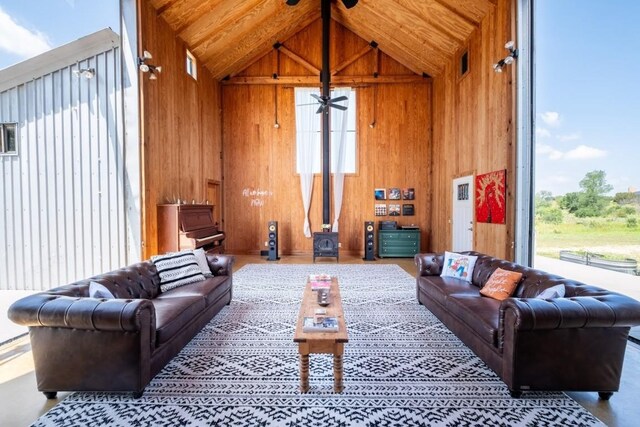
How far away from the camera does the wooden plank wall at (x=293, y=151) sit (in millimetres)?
7426

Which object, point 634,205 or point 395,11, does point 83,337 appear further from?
point 395,11

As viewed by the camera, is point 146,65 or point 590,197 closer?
point 590,197

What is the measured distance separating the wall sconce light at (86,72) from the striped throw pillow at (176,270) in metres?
2.79

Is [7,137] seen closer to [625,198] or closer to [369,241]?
[369,241]

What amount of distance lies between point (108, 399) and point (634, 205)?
4.76 m

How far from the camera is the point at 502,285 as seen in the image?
273 cm

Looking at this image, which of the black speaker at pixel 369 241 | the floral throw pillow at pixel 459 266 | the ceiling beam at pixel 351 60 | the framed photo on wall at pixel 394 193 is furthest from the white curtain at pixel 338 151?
the floral throw pillow at pixel 459 266

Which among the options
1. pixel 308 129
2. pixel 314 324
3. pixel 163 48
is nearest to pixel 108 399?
pixel 314 324

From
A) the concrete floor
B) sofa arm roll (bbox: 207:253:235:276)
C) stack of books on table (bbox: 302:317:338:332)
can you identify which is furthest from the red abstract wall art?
sofa arm roll (bbox: 207:253:235:276)

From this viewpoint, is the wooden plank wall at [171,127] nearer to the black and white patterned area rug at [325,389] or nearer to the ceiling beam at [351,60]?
the black and white patterned area rug at [325,389]

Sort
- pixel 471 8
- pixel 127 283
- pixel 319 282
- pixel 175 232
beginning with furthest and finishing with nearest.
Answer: pixel 471 8 < pixel 175 232 < pixel 319 282 < pixel 127 283

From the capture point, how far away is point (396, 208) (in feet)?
24.6

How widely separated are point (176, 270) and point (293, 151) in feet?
16.1

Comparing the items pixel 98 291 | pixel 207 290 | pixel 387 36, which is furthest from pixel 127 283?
pixel 387 36
